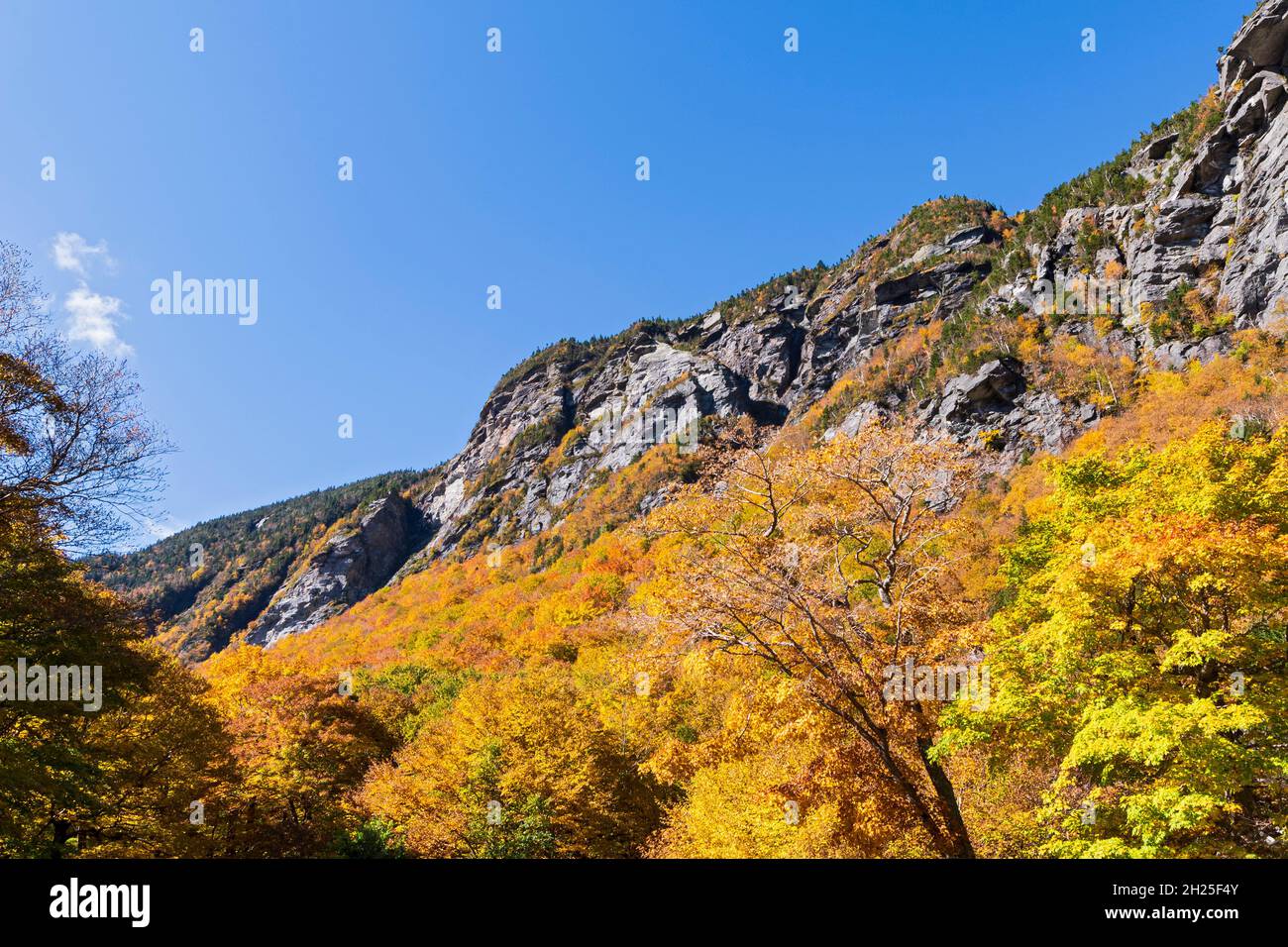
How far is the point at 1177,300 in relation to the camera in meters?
77.1

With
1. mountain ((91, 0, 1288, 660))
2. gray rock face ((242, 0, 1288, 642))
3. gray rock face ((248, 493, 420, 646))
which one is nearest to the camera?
gray rock face ((242, 0, 1288, 642))

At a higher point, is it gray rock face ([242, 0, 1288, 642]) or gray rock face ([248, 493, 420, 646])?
gray rock face ([242, 0, 1288, 642])

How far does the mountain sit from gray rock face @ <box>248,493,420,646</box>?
1.79ft

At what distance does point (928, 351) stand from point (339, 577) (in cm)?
14848

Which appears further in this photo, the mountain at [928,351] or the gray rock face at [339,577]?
the gray rock face at [339,577]

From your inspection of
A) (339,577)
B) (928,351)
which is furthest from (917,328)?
(339,577)

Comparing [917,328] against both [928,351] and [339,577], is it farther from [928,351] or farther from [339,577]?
[339,577]

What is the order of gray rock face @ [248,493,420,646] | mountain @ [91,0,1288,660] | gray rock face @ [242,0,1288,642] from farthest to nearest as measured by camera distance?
gray rock face @ [248,493,420,646], mountain @ [91,0,1288,660], gray rock face @ [242,0,1288,642]

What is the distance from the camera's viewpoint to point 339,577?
159125 mm

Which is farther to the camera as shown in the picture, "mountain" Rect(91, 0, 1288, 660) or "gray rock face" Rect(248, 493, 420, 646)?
"gray rock face" Rect(248, 493, 420, 646)

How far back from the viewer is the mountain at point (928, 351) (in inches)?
2960

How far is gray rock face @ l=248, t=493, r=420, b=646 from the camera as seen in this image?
504 feet

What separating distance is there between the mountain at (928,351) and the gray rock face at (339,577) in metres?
0.55
